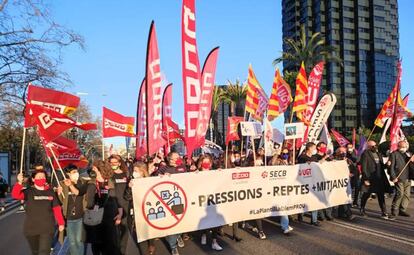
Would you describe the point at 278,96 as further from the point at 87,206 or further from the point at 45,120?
the point at 87,206

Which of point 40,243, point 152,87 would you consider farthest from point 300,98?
point 40,243

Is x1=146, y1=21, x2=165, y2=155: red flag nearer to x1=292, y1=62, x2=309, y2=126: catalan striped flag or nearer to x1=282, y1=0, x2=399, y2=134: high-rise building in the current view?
x1=292, y1=62, x2=309, y2=126: catalan striped flag

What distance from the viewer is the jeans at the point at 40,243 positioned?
5828mm

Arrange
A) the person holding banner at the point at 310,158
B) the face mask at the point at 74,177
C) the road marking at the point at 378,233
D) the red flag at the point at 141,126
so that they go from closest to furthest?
the face mask at the point at 74,177, the road marking at the point at 378,233, the person holding banner at the point at 310,158, the red flag at the point at 141,126

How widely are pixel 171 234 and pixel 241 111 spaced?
42694mm

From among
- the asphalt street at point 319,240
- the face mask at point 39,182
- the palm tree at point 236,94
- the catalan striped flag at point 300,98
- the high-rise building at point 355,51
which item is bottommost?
the asphalt street at point 319,240

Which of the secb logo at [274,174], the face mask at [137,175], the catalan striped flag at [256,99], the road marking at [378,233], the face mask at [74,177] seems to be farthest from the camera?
the catalan striped flag at [256,99]

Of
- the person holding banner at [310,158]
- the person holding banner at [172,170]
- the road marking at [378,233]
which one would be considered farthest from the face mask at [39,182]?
the road marking at [378,233]

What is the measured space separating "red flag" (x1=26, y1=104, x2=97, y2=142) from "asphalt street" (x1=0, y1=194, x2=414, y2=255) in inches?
92.0

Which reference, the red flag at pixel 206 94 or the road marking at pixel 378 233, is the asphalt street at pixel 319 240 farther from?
the red flag at pixel 206 94

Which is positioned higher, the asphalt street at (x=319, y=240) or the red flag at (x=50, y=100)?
the red flag at (x=50, y=100)

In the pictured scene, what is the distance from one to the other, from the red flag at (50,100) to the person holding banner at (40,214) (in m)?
1.37

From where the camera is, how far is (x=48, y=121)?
7102 millimetres

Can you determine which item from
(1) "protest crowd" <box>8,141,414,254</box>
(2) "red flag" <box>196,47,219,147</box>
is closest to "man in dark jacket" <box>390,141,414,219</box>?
(1) "protest crowd" <box>8,141,414,254</box>
